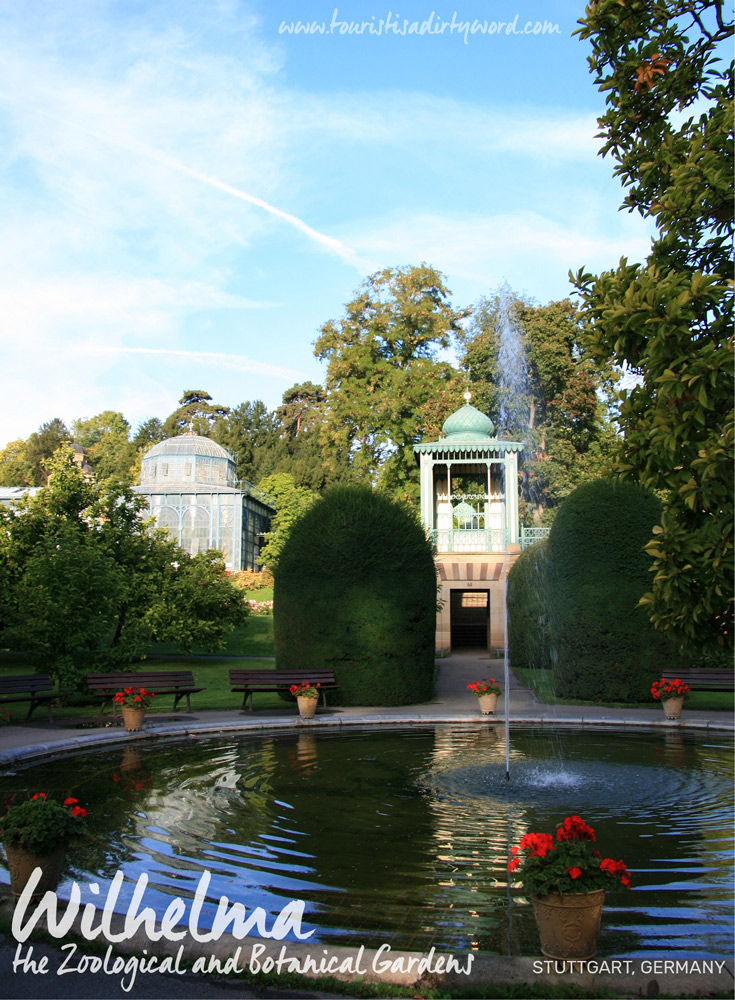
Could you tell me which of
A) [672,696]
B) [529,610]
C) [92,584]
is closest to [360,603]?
[92,584]

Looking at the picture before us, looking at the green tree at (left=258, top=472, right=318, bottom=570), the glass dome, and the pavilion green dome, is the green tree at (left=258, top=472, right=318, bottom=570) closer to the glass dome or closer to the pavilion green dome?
the glass dome

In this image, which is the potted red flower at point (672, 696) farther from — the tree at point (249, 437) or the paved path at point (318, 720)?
the tree at point (249, 437)

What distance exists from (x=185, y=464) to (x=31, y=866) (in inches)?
1723

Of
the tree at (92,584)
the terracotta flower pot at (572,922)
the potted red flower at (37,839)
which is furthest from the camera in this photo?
the tree at (92,584)

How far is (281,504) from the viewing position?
51.4 meters

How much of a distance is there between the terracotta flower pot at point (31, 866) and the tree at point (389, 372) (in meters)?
33.5

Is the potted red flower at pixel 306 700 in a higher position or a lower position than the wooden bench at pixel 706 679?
lower

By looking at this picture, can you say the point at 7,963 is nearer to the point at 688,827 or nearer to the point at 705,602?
the point at 705,602

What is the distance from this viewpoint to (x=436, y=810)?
8234mm

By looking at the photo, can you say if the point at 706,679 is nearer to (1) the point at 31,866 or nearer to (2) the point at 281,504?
(1) the point at 31,866

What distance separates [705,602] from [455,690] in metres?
16.1

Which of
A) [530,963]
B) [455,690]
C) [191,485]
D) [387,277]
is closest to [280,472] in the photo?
[191,485]

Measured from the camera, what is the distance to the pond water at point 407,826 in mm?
5184

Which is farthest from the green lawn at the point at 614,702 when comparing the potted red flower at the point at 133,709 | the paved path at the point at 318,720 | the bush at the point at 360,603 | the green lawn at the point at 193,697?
the potted red flower at the point at 133,709
